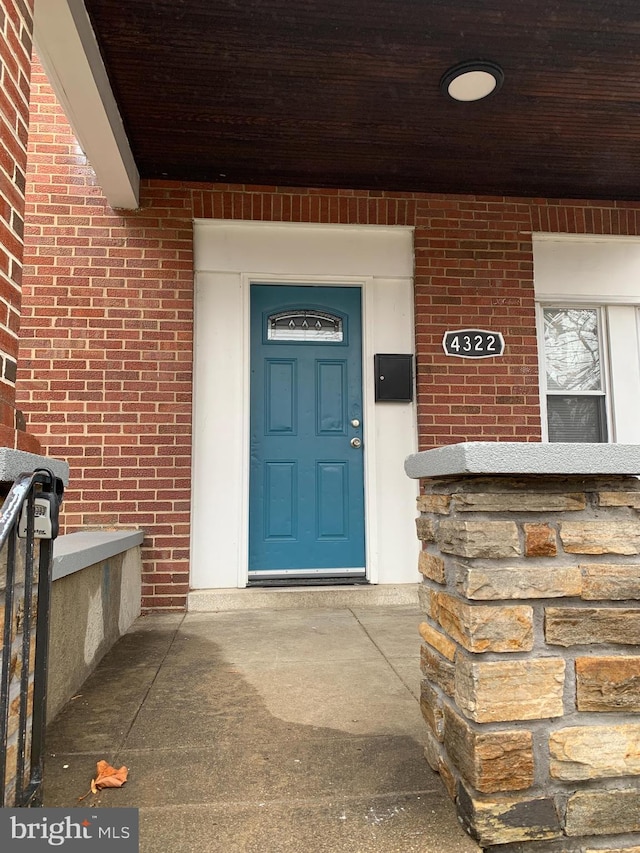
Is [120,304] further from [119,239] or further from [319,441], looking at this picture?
[319,441]

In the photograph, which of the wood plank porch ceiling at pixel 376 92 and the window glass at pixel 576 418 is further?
the window glass at pixel 576 418

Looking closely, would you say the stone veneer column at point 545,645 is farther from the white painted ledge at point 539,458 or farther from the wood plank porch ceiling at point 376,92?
the wood plank porch ceiling at point 376,92

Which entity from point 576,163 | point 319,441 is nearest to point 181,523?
point 319,441

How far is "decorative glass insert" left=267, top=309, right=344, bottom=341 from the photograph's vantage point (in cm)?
461

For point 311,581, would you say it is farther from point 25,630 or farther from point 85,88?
point 85,88

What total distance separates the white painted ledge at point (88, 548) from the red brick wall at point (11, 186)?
0.72 m

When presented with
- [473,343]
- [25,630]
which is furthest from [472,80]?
[25,630]

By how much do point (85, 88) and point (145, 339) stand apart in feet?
5.46

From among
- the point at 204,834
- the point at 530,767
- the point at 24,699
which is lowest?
the point at 204,834

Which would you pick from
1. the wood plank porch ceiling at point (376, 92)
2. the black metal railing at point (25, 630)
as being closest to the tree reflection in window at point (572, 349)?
the wood plank porch ceiling at point (376, 92)

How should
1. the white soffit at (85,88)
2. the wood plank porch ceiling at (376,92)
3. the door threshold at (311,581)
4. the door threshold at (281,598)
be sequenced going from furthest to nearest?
the door threshold at (311,581), the door threshold at (281,598), the wood plank porch ceiling at (376,92), the white soffit at (85,88)

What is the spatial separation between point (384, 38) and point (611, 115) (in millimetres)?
1719

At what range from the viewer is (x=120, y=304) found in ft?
14.1

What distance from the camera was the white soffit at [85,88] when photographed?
110 inches
